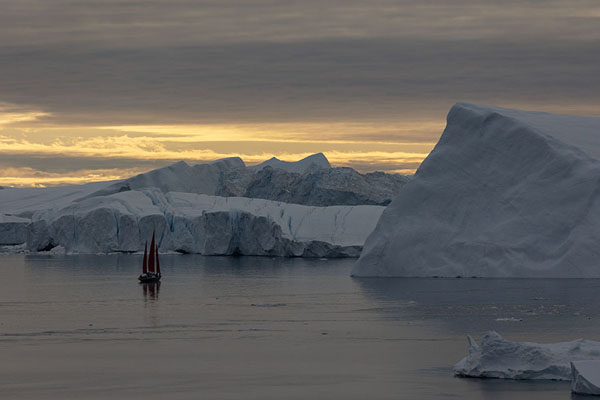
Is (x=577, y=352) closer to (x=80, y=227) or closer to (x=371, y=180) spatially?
(x=80, y=227)

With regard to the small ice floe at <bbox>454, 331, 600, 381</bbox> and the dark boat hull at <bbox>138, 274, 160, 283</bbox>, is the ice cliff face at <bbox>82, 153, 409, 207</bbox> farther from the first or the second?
the small ice floe at <bbox>454, 331, 600, 381</bbox>

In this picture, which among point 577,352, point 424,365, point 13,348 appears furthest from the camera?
point 13,348

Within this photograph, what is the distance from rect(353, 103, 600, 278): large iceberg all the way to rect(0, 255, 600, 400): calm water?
0.82 metres

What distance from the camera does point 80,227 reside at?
221 ft

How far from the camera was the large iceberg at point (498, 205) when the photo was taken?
112 feet

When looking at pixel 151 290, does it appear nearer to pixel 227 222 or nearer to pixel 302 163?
pixel 227 222

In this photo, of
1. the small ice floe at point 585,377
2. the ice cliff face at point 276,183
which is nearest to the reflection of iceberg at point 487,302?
the small ice floe at point 585,377

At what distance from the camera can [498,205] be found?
36.1m

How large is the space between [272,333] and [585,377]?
9991 mm

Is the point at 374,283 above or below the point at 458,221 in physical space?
below

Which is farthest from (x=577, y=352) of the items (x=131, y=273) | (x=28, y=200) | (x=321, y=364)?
(x=28, y=200)

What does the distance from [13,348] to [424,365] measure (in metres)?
8.63

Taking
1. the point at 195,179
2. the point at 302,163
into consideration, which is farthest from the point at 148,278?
the point at 302,163

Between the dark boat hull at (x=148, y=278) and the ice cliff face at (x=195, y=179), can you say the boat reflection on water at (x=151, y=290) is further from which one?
the ice cliff face at (x=195, y=179)
